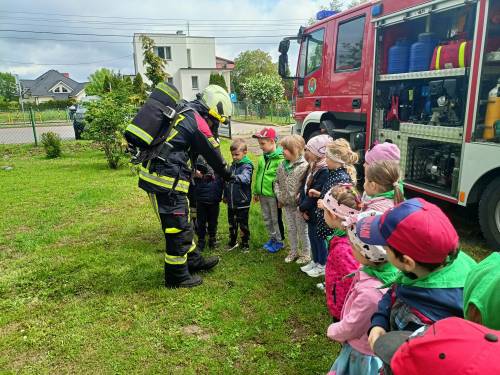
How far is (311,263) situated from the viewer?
418 centimetres

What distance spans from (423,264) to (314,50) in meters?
6.87

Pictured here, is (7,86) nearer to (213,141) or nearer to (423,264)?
(213,141)

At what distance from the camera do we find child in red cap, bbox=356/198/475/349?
1438 millimetres

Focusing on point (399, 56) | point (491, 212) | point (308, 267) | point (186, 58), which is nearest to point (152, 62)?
point (399, 56)

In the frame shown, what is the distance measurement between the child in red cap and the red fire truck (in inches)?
134

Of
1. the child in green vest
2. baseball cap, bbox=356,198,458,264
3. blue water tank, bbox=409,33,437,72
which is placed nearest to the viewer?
baseball cap, bbox=356,198,458,264

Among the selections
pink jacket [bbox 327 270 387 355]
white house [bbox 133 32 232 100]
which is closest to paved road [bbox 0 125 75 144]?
pink jacket [bbox 327 270 387 355]

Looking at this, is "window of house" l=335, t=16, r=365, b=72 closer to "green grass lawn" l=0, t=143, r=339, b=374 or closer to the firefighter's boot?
"green grass lawn" l=0, t=143, r=339, b=374

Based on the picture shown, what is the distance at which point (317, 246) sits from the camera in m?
3.99

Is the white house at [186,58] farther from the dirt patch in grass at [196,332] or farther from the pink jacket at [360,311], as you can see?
the pink jacket at [360,311]

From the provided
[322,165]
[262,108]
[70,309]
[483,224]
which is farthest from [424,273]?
[262,108]

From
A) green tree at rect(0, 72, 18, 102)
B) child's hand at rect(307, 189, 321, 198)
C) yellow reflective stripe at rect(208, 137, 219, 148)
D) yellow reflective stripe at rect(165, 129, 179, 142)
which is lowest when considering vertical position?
child's hand at rect(307, 189, 321, 198)

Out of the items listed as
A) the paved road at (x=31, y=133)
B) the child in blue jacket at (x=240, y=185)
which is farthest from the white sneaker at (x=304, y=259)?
the paved road at (x=31, y=133)

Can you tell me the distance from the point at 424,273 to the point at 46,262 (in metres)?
4.46
